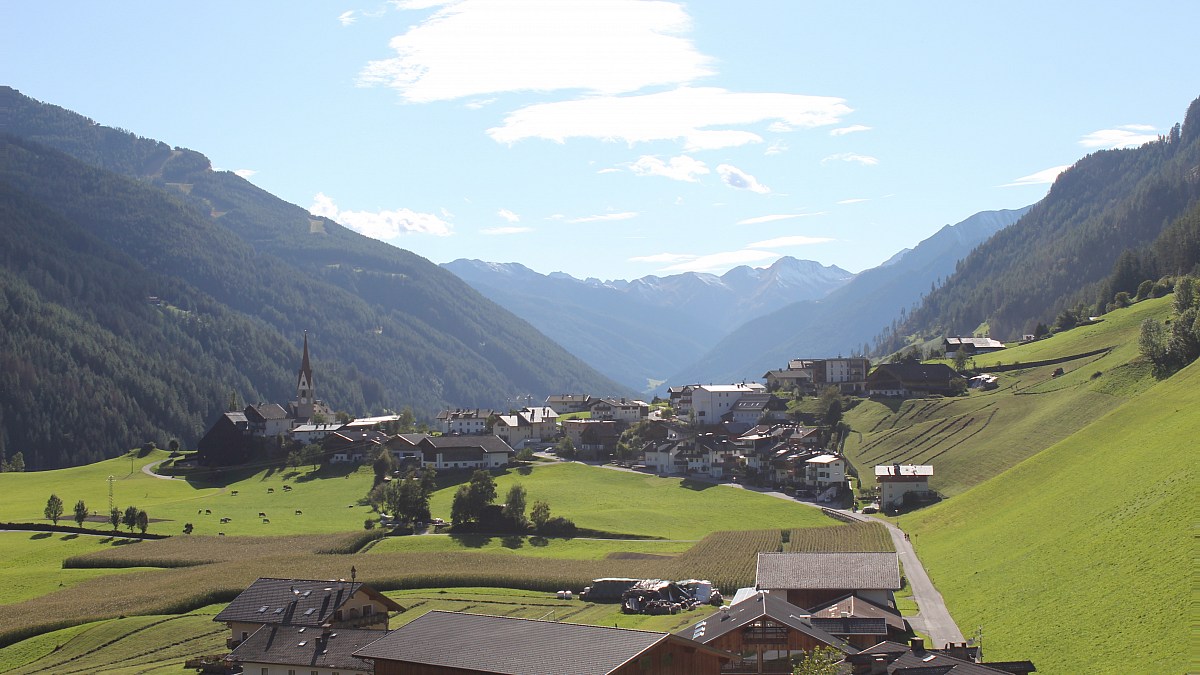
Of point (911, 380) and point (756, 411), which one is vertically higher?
point (911, 380)

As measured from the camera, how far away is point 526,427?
169 metres

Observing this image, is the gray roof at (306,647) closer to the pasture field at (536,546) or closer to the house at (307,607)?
the house at (307,607)

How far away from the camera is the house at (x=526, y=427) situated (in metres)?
164

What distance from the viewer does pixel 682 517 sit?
110 meters

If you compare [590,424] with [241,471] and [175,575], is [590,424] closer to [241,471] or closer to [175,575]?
[241,471]

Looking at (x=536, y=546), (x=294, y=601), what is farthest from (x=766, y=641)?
(x=536, y=546)

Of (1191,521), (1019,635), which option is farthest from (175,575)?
(1191,521)

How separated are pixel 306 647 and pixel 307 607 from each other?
6.06 m

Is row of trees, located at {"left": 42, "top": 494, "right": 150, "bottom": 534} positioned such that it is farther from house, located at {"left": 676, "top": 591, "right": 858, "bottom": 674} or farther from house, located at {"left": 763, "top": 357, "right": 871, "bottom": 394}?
house, located at {"left": 763, "top": 357, "right": 871, "bottom": 394}

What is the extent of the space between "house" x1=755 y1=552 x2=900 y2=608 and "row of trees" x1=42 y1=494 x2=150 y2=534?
222ft

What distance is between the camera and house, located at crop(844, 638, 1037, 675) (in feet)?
139

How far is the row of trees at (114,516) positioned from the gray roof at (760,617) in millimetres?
70239

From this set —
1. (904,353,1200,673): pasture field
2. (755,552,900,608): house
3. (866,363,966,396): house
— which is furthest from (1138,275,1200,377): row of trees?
(755,552,900,608): house

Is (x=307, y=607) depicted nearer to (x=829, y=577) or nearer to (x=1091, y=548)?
(x=829, y=577)
